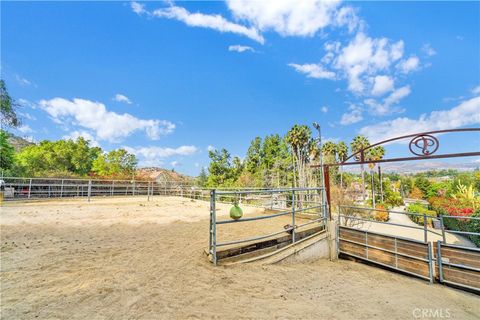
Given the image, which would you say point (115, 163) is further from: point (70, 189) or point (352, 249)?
point (352, 249)

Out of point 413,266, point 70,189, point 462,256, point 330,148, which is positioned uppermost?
point 330,148

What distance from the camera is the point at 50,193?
13148 mm

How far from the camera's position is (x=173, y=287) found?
259cm

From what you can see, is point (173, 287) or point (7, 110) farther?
point (7, 110)

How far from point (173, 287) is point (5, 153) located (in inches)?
688

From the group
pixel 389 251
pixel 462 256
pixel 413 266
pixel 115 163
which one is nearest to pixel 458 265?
pixel 462 256

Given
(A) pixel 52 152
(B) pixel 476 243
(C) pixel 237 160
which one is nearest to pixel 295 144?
(C) pixel 237 160

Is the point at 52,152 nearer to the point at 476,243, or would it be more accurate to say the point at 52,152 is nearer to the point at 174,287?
the point at 174,287

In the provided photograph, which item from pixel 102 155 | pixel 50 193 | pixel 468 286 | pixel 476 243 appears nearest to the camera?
pixel 468 286

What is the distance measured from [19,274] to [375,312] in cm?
444

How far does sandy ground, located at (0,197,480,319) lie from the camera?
86.1 inches
